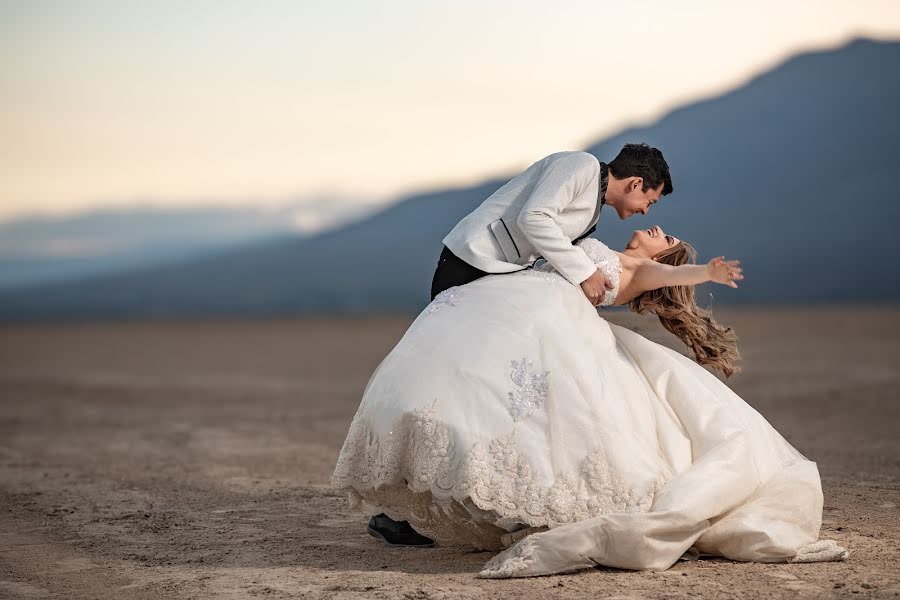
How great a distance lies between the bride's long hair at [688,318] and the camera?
6.46 meters

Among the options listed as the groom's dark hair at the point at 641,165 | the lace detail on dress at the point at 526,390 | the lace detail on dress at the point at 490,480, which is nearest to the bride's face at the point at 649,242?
the groom's dark hair at the point at 641,165

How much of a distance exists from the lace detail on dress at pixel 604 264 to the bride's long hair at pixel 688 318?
0.37m

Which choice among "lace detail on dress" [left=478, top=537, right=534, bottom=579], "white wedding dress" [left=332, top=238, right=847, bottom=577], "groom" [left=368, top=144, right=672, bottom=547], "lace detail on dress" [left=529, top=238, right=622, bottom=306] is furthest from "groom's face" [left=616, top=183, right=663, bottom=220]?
"lace detail on dress" [left=478, top=537, right=534, bottom=579]

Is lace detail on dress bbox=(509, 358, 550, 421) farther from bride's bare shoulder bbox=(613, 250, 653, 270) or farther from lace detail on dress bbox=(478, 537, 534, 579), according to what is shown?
bride's bare shoulder bbox=(613, 250, 653, 270)

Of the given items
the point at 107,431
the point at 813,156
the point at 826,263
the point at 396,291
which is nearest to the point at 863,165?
the point at 813,156

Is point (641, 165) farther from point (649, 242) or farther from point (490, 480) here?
point (490, 480)

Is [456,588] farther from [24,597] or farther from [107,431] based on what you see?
[107,431]

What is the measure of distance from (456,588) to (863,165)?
113211 mm

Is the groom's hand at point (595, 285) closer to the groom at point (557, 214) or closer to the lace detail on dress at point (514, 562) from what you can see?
the groom at point (557, 214)

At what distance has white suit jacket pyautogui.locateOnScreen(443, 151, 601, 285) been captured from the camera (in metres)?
5.72

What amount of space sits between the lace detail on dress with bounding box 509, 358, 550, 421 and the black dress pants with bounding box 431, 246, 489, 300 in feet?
2.23

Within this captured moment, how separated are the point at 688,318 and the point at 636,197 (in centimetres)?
88

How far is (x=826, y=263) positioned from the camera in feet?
310

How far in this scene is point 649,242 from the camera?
6.45 m
